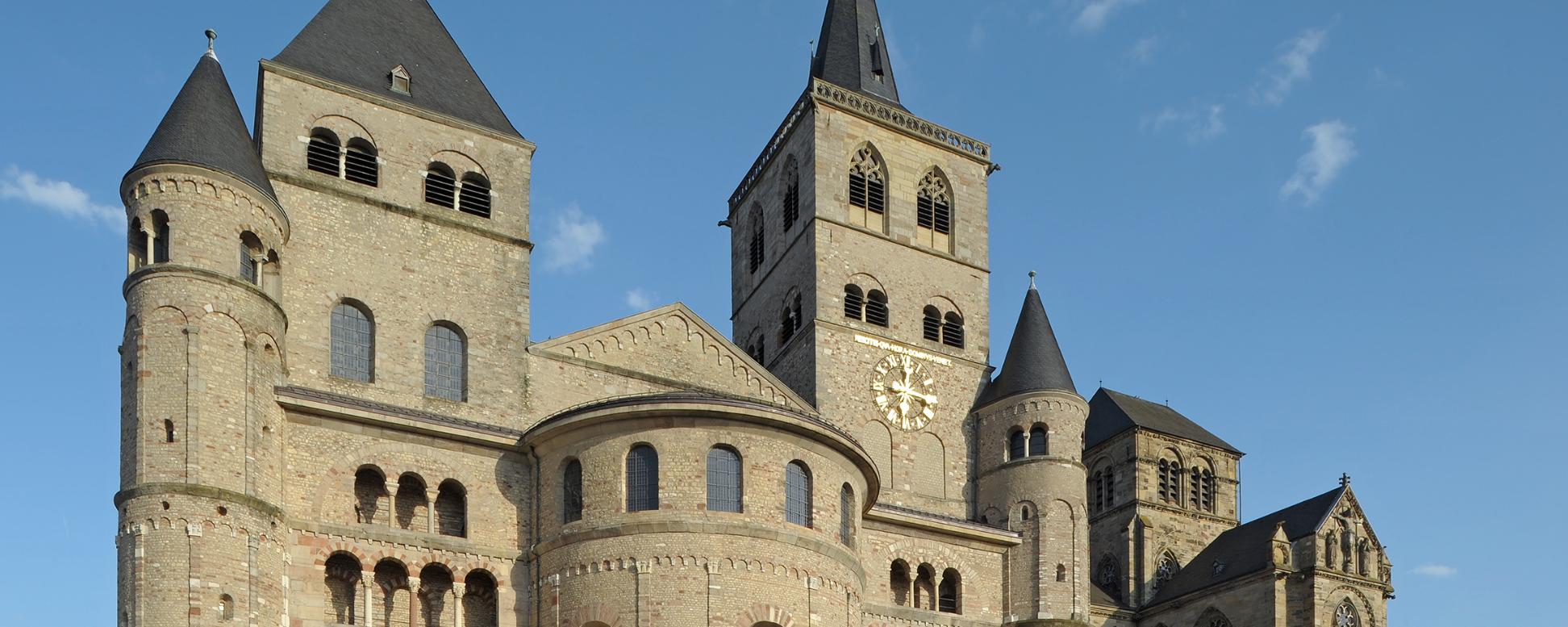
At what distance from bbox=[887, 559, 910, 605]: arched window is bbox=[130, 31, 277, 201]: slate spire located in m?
18.4

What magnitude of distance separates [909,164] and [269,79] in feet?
64.9

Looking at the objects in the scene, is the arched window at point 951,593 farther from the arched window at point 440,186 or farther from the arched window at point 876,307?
the arched window at point 440,186

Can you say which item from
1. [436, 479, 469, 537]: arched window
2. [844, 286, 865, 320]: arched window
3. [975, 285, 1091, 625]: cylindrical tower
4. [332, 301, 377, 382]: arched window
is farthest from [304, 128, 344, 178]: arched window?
[975, 285, 1091, 625]: cylindrical tower

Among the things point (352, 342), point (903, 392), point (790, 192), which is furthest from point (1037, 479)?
point (352, 342)

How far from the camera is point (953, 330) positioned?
2132 inches

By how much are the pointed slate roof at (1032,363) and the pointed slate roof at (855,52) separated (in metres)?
8.74

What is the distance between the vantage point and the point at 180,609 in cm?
3575

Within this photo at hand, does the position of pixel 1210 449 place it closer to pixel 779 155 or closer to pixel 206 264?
pixel 779 155

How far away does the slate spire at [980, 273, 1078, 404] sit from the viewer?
2028 inches

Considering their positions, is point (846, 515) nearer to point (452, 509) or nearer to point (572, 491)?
point (572, 491)

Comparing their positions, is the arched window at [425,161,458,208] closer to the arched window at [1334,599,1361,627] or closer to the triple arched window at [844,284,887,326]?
the triple arched window at [844,284,887,326]

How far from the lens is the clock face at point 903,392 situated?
5134 cm

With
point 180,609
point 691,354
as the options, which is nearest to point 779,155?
point 691,354

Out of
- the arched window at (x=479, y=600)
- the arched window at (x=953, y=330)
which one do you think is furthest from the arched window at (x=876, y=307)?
the arched window at (x=479, y=600)
